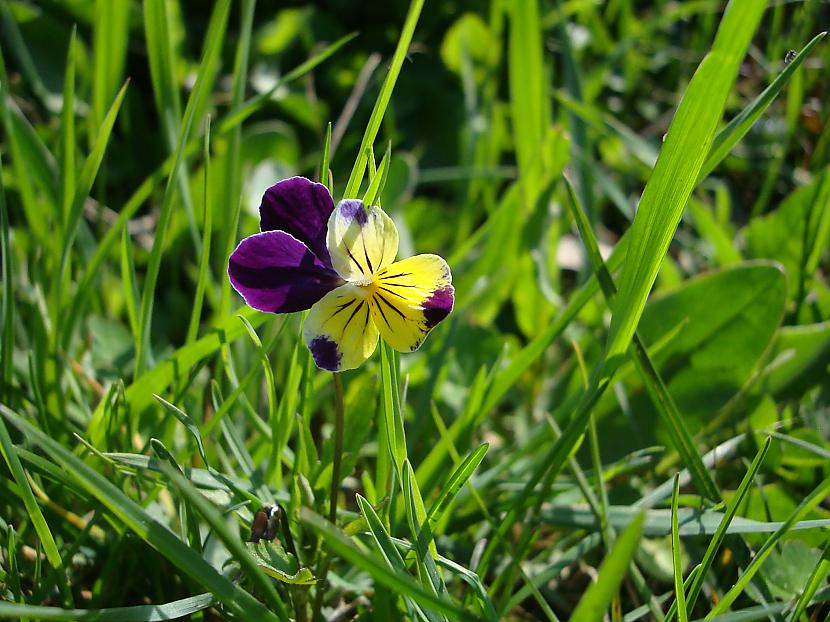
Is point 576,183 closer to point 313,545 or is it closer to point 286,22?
point 286,22

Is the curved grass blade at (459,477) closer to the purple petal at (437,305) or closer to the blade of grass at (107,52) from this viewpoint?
the purple petal at (437,305)

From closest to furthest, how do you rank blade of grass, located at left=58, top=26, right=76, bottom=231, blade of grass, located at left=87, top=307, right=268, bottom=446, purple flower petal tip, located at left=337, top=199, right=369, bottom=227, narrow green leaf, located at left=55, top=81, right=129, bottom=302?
purple flower petal tip, located at left=337, top=199, right=369, bottom=227, blade of grass, located at left=87, top=307, right=268, bottom=446, narrow green leaf, located at left=55, top=81, right=129, bottom=302, blade of grass, located at left=58, top=26, right=76, bottom=231

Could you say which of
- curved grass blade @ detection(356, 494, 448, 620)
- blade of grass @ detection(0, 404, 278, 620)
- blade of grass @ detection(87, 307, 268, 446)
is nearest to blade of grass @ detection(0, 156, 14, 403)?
blade of grass @ detection(87, 307, 268, 446)

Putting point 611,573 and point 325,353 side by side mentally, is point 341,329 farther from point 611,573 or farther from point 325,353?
point 611,573

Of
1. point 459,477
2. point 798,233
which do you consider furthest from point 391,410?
point 798,233

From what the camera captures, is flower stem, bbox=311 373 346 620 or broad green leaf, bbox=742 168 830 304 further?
broad green leaf, bbox=742 168 830 304

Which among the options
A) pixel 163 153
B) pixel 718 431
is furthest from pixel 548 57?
pixel 718 431

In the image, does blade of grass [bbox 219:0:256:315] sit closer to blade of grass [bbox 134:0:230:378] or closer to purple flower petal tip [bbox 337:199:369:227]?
blade of grass [bbox 134:0:230:378]
